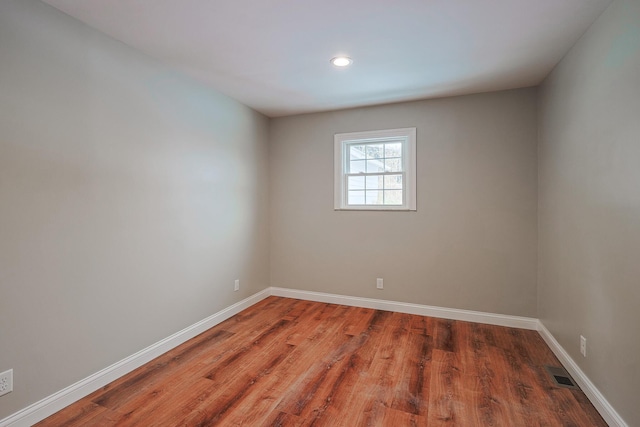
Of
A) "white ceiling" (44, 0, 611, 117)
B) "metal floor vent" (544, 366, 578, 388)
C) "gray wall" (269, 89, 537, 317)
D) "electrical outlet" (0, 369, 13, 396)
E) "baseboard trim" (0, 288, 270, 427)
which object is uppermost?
"white ceiling" (44, 0, 611, 117)

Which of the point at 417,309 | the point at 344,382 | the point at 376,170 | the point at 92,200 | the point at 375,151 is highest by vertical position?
the point at 375,151

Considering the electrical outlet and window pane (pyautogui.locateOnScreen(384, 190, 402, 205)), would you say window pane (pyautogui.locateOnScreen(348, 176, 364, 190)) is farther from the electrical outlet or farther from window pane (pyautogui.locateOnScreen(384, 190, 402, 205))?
the electrical outlet

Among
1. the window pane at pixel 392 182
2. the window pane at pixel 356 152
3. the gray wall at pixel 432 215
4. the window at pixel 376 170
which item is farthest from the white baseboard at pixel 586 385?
the window pane at pixel 356 152

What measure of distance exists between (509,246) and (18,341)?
399cm

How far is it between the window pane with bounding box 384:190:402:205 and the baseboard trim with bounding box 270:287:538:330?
1204 millimetres

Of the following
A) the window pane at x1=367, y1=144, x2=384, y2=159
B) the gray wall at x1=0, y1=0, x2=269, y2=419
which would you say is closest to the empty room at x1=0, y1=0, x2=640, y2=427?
the gray wall at x1=0, y1=0, x2=269, y2=419

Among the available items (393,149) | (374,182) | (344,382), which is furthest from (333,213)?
(344,382)

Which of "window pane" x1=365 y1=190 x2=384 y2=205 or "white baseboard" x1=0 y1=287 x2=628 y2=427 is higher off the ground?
"window pane" x1=365 y1=190 x2=384 y2=205

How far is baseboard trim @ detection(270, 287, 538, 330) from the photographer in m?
3.22

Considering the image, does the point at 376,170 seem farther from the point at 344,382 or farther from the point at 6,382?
the point at 6,382

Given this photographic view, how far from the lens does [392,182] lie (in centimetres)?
378

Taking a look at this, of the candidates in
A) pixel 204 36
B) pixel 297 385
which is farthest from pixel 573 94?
pixel 297 385

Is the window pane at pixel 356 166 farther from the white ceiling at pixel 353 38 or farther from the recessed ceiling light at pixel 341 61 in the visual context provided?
the recessed ceiling light at pixel 341 61

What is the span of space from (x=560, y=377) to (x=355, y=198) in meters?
2.56
